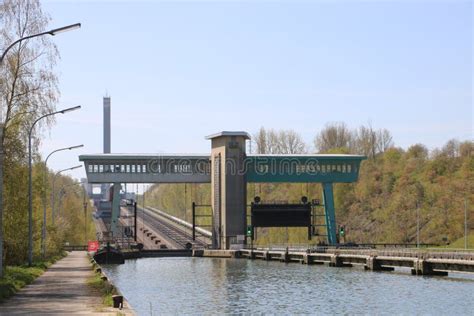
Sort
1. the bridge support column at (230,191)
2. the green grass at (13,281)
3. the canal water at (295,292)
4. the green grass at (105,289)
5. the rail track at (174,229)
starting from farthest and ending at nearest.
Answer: the rail track at (174,229) → the bridge support column at (230,191) → the canal water at (295,292) → the green grass at (13,281) → the green grass at (105,289)

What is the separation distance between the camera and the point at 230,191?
104688 millimetres

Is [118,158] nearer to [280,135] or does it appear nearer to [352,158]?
[352,158]

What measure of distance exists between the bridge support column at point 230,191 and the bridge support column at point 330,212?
34.9ft

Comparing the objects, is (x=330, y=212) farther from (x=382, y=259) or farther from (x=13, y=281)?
(x=13, y=281)

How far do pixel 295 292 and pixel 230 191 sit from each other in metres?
56.7

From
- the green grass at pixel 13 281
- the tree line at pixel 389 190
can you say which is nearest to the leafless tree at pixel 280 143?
the tree line at pixel 389 190

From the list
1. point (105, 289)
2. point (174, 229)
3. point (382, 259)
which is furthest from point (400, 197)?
point (105, 289)

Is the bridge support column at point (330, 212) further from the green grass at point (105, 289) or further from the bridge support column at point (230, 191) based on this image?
the green grass at point (105, 289)

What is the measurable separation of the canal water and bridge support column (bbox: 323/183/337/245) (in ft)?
124

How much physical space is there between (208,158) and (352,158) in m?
18.0

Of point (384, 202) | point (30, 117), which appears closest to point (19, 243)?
point (30, 117)

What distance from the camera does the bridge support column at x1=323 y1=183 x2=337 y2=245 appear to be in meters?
108

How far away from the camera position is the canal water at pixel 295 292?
38375mm

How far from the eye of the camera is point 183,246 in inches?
4835
